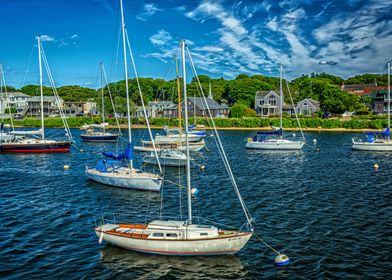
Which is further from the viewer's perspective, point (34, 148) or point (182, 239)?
point (34, 148)

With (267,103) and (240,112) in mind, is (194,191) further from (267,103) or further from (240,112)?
(267,103)

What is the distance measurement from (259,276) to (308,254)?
14.2 feet

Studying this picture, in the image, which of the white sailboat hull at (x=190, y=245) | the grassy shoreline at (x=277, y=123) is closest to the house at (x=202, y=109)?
the grassy shoreline at (x=277, y=123)

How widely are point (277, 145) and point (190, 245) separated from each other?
51.9m

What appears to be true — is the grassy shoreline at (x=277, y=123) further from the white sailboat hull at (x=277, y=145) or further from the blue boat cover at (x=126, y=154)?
the blue boat cover at (x=126, y=154)

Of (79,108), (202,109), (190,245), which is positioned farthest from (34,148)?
(79,108)

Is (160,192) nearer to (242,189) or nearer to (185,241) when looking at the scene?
(242,189)

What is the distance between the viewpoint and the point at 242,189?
40.2 m

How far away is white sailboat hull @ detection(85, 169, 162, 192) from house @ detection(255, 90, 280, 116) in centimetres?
10995

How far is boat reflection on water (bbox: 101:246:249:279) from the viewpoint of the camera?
68.7ft

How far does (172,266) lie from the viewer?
2178cm

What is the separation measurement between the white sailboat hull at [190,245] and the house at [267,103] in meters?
124

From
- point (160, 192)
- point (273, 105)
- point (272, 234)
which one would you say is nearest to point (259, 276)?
point (272, 234)

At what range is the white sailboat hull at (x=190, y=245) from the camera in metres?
22.1
